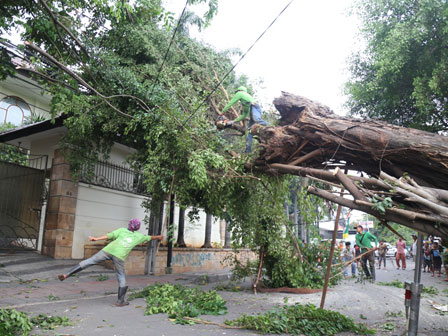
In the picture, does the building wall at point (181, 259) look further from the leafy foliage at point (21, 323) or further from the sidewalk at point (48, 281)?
the leafy foliage at point (21, 323)

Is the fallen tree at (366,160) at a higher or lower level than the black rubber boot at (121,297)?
higher

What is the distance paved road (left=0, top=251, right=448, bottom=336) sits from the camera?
496 cm

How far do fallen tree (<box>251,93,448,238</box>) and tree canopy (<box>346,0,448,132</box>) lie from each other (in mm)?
6894

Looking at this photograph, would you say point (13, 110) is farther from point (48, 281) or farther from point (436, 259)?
point (436, 259)

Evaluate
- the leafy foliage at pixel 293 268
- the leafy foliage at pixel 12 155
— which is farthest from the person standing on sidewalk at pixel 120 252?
the leafy foliage at pixel 12 155

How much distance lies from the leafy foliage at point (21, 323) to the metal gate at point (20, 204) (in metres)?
6.74

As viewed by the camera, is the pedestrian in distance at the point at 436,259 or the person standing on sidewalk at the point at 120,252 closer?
the person standing on sidewalk at the point at 120,252

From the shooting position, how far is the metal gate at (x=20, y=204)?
10.9 metres

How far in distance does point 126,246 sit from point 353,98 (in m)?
10.8

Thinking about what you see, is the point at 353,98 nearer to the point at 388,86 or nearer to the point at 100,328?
the point at 388,86

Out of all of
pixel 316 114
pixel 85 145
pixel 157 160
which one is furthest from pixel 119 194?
pixel 316 114

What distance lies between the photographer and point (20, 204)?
11.2 meters

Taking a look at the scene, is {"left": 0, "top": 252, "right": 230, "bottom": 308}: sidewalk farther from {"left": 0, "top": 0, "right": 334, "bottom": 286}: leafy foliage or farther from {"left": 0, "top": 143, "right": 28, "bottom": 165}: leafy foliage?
{"left": 0, "top": 143, "right": 28, "bottom": 165}: leafy foliage

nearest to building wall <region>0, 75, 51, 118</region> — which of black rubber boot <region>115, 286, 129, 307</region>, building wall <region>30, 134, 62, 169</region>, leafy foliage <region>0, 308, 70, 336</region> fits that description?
building wall <region>30, 134, 62, 169</region>
